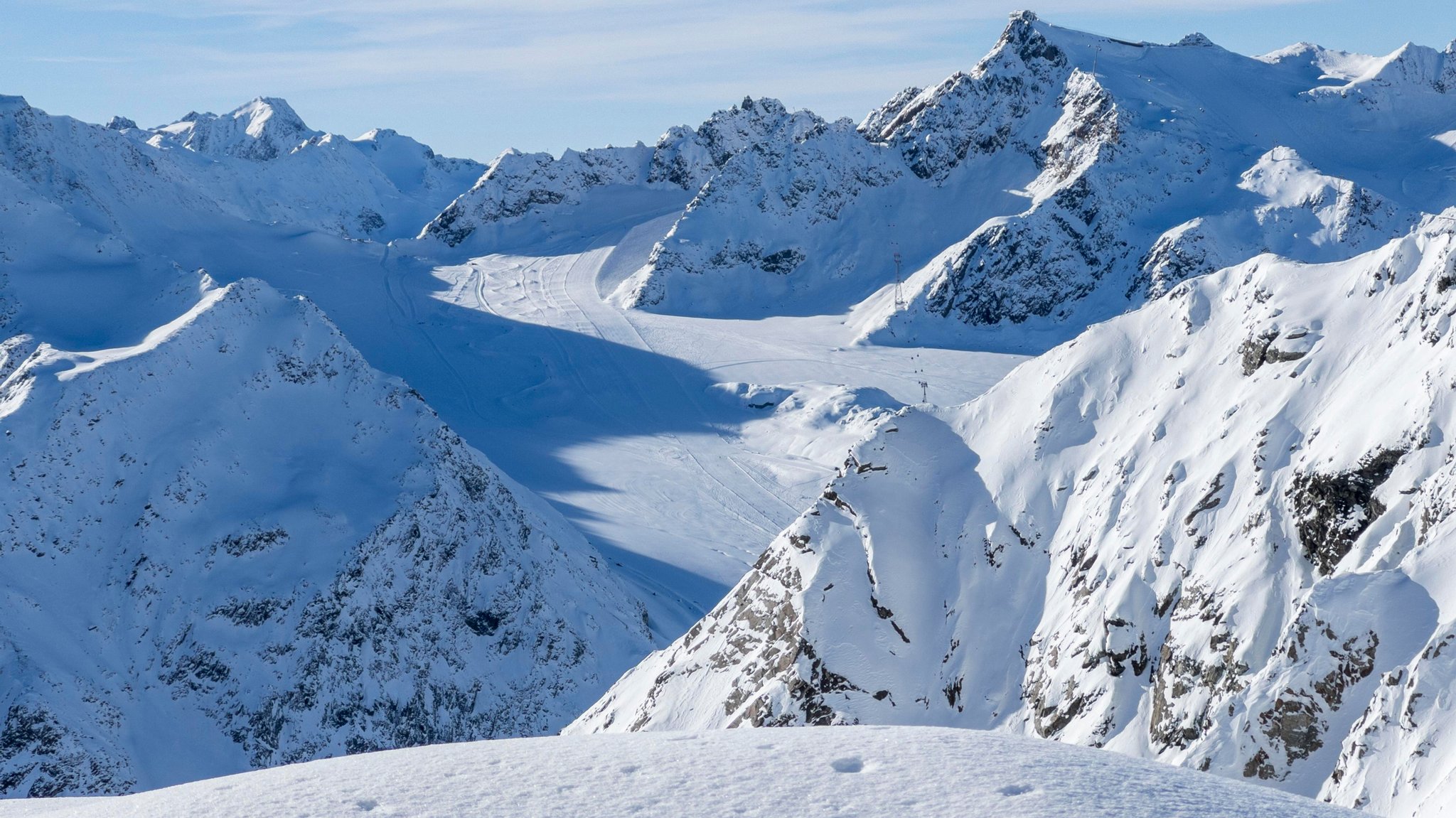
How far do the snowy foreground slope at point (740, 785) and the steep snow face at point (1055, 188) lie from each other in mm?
80688

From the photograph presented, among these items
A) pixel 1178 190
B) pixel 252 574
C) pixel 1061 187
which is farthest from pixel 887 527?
pixel 1178 190

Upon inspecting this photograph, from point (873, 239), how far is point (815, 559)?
8078 centimetres

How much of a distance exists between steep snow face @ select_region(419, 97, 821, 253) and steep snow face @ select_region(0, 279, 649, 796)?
8183 cm

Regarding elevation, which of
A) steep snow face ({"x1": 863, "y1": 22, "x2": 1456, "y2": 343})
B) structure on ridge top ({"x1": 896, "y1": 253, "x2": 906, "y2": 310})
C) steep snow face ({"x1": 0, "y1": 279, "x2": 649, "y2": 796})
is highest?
steep snow face ({"x1": 863, "y1": 22, "x2": 1456, "y2": 343})

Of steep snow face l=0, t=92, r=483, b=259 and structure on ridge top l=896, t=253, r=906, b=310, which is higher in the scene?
steep snow face l=0, t=92, r=483, b=259

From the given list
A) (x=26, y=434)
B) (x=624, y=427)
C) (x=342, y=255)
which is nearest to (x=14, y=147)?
(x=342, y=255)

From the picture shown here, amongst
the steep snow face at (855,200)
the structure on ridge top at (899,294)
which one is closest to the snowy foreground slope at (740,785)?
the structure on ridge top at (899,294)

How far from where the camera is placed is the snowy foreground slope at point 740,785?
13.3m

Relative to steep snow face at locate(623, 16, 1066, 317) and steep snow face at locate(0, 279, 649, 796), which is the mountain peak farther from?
steep snow face at locate(0, 279, 649, 796)

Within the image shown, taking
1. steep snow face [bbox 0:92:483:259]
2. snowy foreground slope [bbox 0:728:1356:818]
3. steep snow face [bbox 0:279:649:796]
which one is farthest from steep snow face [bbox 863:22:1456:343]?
snowy foreground slope [bbox 0:728:1356:818]

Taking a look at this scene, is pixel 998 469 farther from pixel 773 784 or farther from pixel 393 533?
pixel 393 533

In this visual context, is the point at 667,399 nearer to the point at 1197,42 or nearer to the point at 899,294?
the point at 899,294

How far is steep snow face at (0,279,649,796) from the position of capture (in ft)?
133

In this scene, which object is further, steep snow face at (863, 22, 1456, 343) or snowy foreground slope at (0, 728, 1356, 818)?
steep snow face at (863, 22, 1456, 343)
